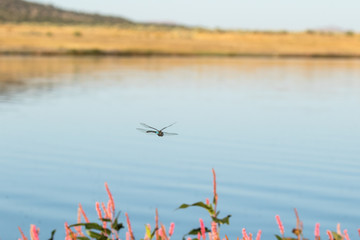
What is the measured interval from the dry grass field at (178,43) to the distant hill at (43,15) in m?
44.2

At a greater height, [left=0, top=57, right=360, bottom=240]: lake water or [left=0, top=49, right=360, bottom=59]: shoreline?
[left=0, top=49, right=360, bottom=59]: shoreline

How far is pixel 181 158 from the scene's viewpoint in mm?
16406

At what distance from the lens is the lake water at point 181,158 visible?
11.1 meters

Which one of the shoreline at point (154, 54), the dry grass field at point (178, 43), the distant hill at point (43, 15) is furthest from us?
the distant hill at point (43, 15)

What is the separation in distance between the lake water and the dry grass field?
1993 inches

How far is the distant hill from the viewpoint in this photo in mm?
153613

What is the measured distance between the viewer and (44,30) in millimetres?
108438

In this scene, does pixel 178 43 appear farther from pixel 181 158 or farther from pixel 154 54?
pixel 181 158

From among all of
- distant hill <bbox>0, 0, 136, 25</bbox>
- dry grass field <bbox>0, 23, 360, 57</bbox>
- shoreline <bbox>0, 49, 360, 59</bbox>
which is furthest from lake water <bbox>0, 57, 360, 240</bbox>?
distant hill <bbox>0, 0, 136, 25</bbox>

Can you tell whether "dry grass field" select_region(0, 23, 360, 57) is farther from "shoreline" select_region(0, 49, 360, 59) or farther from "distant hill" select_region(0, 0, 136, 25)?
"distant hill" select_region(0, 0, 136, 25)

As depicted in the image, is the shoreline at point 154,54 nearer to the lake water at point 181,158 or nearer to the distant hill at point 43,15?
the lake water at point 181,158

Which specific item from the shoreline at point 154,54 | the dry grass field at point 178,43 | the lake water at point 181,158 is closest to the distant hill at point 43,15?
the dry grass field at point 178,43

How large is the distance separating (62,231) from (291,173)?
5957 mm

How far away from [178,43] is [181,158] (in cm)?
8275
